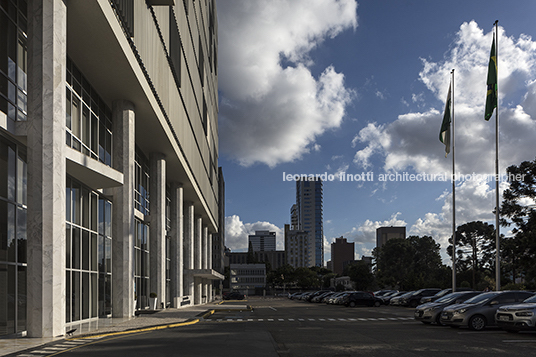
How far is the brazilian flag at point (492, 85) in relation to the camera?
31.4 meters

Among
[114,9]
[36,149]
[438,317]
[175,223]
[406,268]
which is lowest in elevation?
[406,268]

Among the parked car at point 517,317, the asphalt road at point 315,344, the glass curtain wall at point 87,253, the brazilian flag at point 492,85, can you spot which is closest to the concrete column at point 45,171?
the asphalt road at point 315,344

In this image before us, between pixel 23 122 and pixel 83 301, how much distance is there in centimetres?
949

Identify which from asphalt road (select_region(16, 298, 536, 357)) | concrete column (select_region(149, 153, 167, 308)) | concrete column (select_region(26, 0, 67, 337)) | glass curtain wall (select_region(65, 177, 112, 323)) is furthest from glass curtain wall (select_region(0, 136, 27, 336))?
concrete column (select_region(149, 153, 167, 308))

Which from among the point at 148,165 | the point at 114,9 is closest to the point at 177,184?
the point at 148,165

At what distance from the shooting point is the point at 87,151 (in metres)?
21.8

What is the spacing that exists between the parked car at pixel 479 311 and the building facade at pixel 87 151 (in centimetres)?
1340

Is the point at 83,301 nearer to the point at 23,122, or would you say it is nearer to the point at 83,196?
the point at 83,196

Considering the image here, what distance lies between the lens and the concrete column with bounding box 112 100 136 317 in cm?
2308

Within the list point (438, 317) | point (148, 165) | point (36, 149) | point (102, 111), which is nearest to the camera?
point (36, 149)

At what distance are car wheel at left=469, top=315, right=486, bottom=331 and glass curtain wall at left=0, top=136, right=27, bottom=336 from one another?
14.9 metres

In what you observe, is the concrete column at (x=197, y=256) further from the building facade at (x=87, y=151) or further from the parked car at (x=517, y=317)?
the parked car at (x=517, y=317)

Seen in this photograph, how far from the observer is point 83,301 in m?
21.0

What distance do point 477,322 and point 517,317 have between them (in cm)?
227
